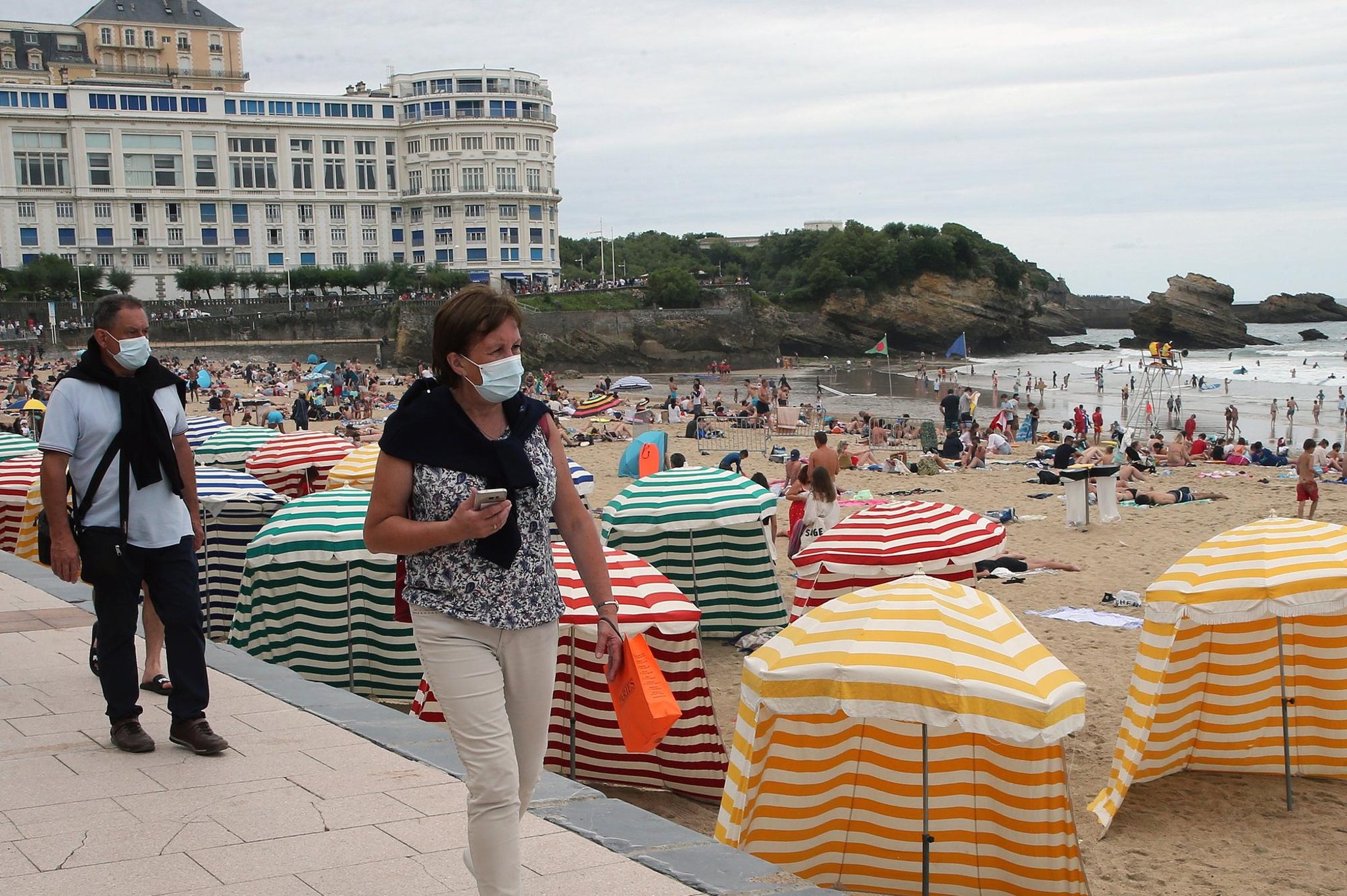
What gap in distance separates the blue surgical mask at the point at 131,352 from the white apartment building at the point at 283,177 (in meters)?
79.4

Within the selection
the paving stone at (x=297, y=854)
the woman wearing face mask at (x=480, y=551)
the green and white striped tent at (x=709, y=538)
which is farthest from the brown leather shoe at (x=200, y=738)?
the green and white striped tent at (x=709, y=538)

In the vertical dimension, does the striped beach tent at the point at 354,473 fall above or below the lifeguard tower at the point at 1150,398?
above

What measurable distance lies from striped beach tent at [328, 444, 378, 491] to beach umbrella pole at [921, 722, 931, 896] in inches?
235

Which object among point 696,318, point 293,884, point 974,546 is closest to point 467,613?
point 293,884

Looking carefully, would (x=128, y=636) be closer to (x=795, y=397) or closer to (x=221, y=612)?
(x=221, y=612)

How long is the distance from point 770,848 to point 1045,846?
1.08 metres

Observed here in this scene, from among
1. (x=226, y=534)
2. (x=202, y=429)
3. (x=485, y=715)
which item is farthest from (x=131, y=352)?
(x=202, y=429)

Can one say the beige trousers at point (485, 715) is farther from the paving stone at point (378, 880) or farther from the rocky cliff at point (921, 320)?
the rocky cliff at point (921, 320)

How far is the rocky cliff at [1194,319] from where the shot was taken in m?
86.2

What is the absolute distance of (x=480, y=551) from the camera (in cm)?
280

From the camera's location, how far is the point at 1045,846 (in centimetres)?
505

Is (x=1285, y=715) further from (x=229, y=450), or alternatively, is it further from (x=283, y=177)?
(x=283, y=177)

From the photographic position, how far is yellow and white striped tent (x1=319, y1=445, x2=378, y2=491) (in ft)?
33.4

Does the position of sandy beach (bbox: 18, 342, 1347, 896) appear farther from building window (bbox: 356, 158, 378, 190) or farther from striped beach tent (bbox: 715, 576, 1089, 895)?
building window (bbox: 356, 158, 378, 190)
